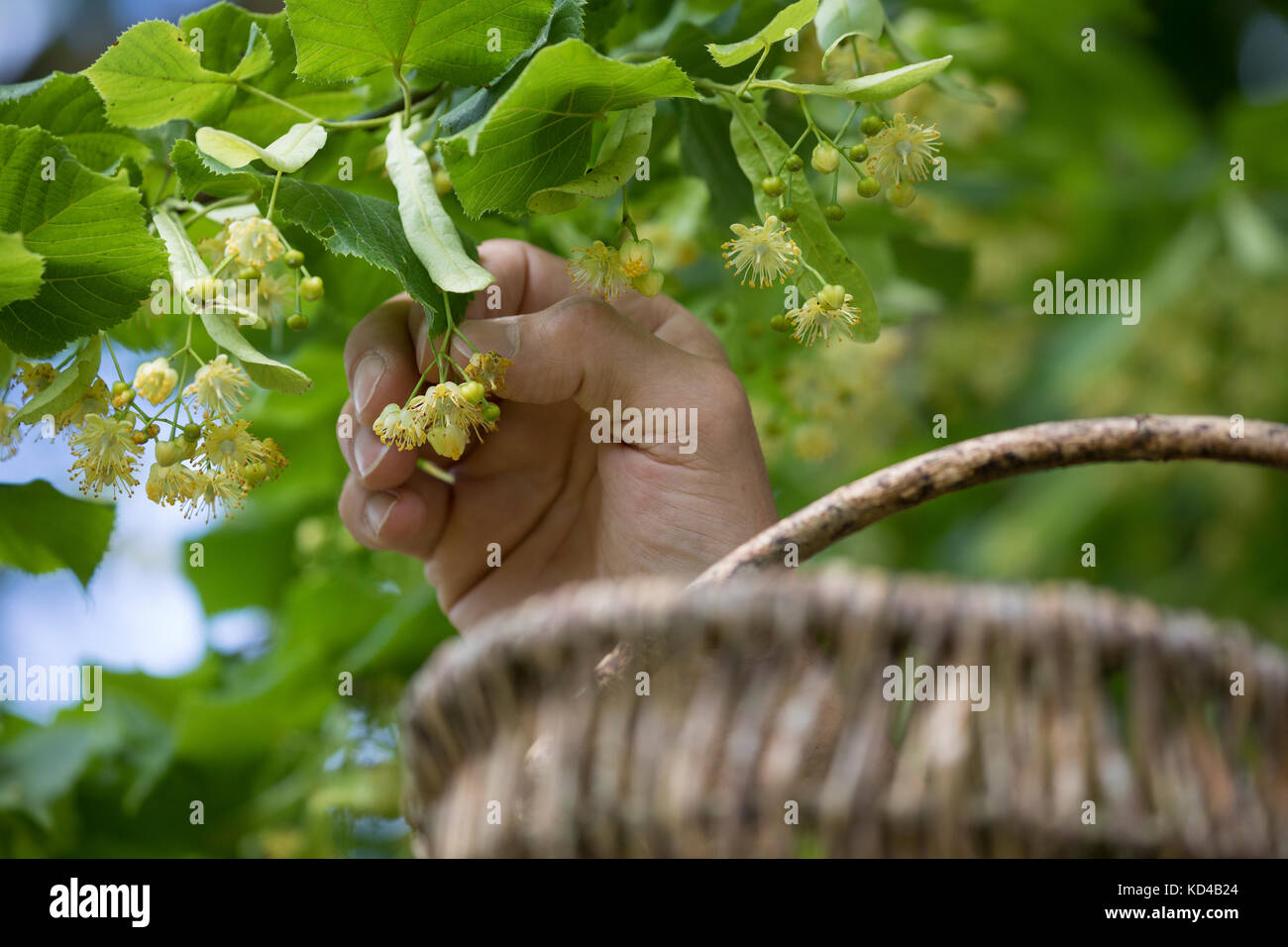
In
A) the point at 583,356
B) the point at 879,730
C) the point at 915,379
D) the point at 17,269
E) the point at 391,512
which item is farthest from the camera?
the point at 915,379

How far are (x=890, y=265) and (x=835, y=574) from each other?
1.75ft

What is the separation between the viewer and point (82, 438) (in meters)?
0.47

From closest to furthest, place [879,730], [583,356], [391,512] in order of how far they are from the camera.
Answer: [879,730], [583,356], [391,512]

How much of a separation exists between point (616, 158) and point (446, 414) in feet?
0.44

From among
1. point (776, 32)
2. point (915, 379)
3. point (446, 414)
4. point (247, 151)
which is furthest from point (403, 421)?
point (915, 379)

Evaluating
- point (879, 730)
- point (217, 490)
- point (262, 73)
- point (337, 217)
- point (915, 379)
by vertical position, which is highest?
point (915, 379)

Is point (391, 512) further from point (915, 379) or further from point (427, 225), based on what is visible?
point (915, 379)

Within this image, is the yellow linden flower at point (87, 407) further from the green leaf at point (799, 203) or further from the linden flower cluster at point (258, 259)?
the green leaf at point (799, 203)

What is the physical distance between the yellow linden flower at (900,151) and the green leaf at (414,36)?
17 cm

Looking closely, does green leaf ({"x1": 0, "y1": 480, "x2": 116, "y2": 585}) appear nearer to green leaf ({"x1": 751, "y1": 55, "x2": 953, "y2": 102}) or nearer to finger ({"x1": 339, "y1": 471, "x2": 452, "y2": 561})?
finger ({"x1": 339, "y1": 471, "x2": 452, "y2": 561})

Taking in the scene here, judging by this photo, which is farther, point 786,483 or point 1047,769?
point 786,483

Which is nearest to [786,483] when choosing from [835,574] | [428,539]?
[428,539]

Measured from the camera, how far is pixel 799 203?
52cm
